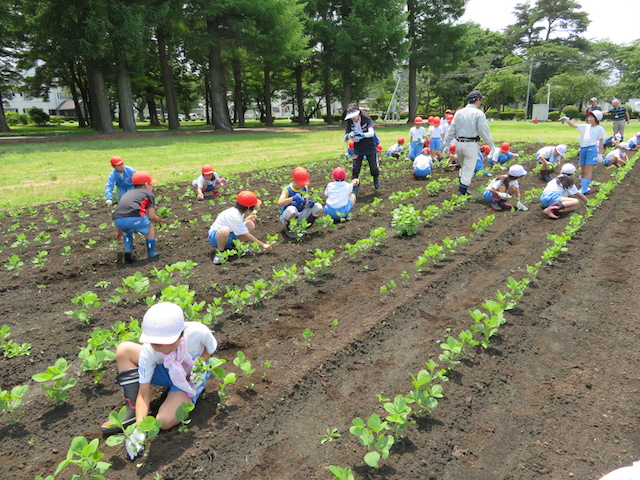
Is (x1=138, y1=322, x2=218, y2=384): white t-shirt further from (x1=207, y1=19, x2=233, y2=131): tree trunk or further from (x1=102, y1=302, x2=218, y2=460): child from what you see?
(x1=207, y1=19, x2=233, y2=131): tree trunk

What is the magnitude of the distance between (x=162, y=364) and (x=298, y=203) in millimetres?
3944

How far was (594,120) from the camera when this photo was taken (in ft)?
26.7

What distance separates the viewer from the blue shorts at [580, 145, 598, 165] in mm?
8047

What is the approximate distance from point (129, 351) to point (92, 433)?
564mm

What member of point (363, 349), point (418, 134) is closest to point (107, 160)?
point (418, 134)

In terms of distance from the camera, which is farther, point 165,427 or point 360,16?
point 360,16

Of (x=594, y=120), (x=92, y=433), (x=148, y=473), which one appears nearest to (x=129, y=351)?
(x=92, y=433)

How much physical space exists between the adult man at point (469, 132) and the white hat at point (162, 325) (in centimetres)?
679

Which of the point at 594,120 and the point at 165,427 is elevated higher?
the point at 594,120

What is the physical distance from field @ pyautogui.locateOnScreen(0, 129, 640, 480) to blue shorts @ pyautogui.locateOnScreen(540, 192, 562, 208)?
79cm

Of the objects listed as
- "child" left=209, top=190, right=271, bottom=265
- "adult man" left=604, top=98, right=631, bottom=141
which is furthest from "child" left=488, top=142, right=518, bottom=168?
"child" left=209, top=190, right=271, bottom=265

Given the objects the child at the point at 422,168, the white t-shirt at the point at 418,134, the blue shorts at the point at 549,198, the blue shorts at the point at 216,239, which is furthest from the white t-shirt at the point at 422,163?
the blue shorts at the point at 216,239

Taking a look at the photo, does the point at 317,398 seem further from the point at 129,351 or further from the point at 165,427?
the point at 129,351

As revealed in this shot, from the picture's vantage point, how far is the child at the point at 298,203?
624 centimetres
